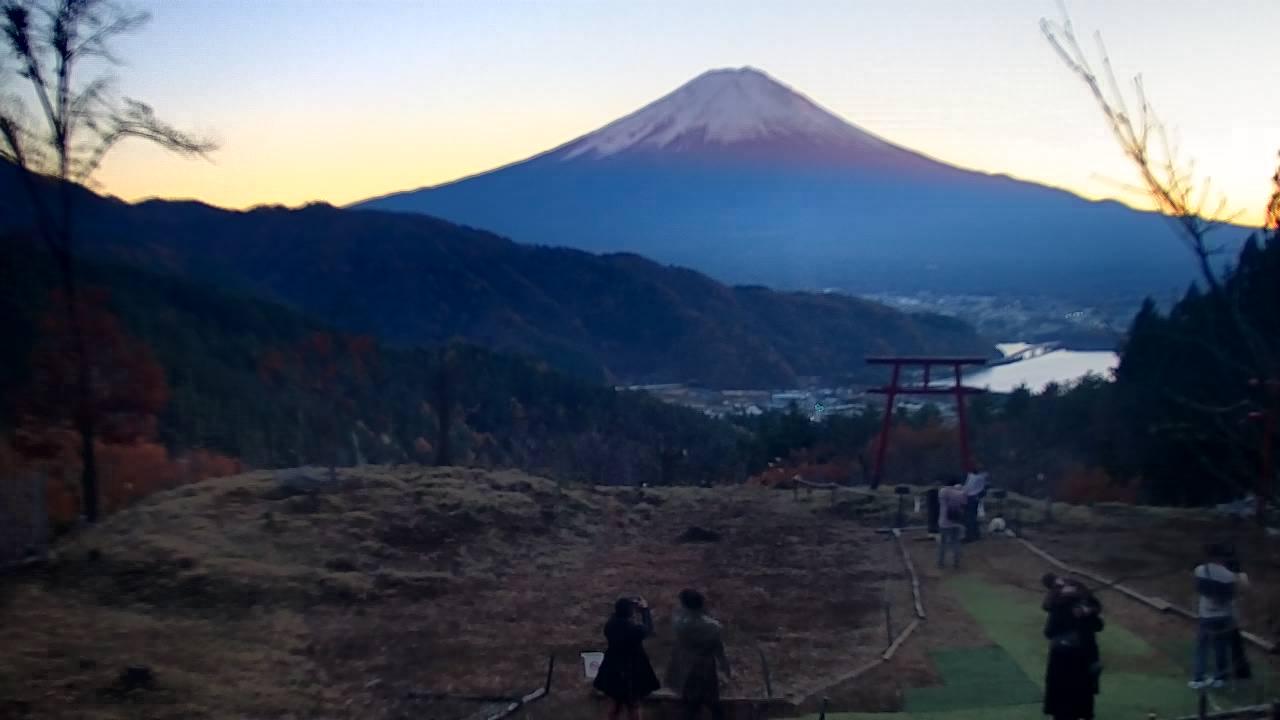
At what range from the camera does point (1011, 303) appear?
6825 cm

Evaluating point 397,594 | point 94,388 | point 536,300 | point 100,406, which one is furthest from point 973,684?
point 536,300

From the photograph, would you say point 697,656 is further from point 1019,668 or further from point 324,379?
point 324,379

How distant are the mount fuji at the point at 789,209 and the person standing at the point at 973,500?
72.2 meters

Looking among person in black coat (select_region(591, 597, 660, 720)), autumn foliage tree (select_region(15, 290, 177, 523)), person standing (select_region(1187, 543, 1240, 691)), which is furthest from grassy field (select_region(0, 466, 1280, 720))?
autumn foliage tree (select_region(15, 290, 177, 523))

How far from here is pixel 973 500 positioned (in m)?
11.1

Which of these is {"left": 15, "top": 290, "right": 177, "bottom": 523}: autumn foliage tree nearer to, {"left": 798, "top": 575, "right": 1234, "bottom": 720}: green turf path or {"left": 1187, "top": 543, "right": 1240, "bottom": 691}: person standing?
{"left": 798, "top": 575, "right": 1234, "bottom": 720}: green turf path

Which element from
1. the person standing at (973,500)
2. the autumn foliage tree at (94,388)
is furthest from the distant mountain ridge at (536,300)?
the person standing at (973,500)

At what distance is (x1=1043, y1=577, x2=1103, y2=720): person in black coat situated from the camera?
563 centimetres

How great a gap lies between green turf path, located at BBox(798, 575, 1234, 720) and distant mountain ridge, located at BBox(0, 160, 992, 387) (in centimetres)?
3693

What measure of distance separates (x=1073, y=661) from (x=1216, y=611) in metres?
1.40

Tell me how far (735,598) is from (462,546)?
319 centimetres

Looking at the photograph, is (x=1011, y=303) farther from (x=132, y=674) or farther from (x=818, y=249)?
(x=132, y=674)

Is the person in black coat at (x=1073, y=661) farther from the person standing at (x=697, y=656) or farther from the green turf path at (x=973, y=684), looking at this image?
the person standing at (x=697, y=656)

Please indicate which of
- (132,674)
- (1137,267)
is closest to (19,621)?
(132,674)
